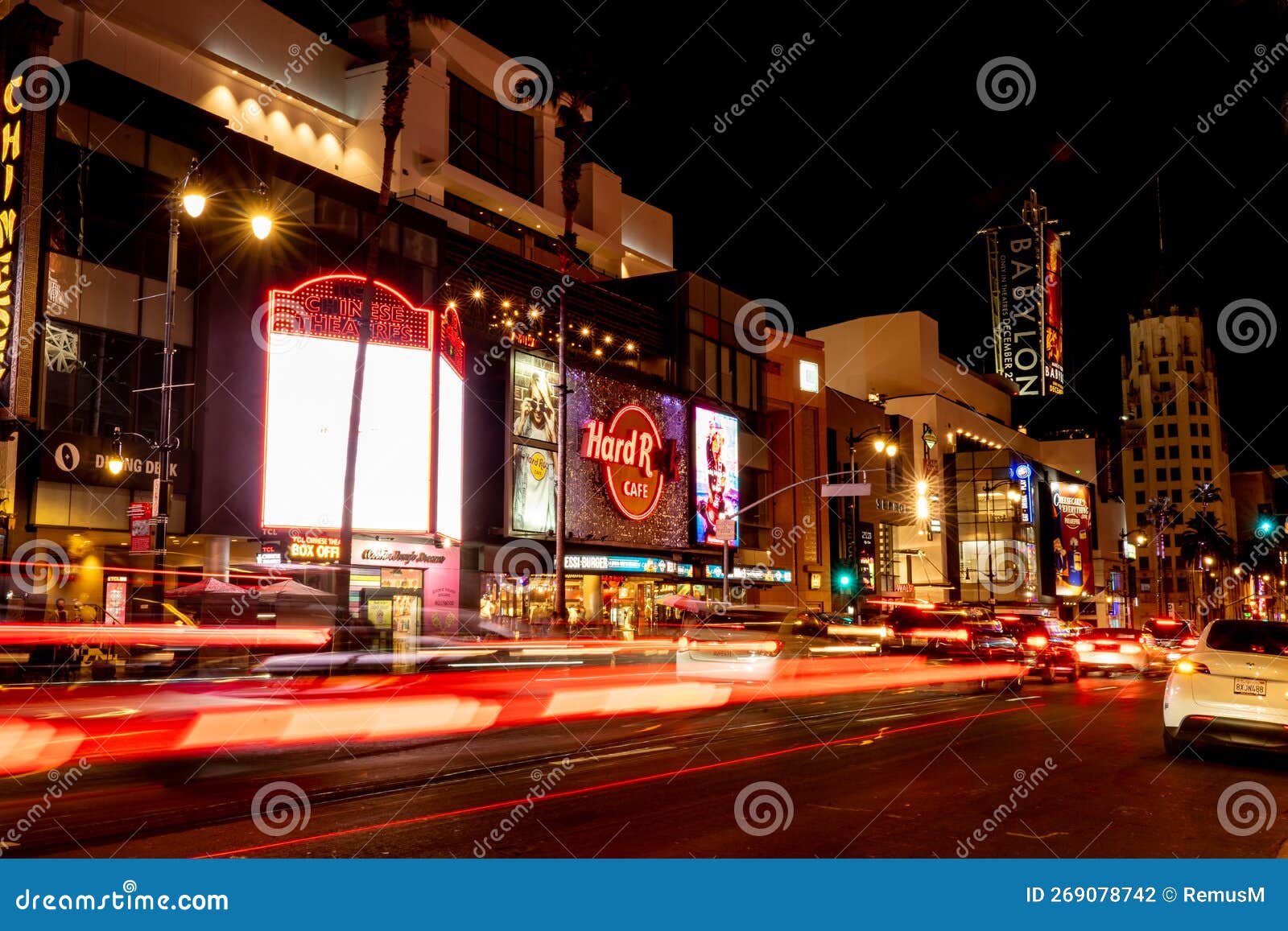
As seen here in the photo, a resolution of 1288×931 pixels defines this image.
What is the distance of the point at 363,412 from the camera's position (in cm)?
3709

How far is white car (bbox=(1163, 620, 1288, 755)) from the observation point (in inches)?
490

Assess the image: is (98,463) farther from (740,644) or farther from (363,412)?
(740,644)

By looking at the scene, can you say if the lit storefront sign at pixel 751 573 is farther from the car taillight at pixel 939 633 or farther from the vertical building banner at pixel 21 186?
the vertical building banner at pixel 21 186

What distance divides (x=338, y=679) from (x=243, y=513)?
731 inches

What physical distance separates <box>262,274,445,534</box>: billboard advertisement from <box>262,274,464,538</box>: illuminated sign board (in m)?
0.03

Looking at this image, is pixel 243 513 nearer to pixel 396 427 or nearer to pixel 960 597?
pixel 396 427

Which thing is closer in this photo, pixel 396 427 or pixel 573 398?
pixel 396 427

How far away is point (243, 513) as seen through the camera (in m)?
33.1

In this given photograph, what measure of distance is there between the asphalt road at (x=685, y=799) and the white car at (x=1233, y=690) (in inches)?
16.0

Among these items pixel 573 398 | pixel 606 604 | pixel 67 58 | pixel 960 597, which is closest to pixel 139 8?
pixel 67 58

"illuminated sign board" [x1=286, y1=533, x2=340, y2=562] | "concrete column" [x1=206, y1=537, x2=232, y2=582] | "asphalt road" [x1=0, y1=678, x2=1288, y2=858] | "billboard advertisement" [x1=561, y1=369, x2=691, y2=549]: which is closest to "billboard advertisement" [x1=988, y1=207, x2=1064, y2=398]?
"billboard advertisement" [x1=561, y1=369, x2=691, y2=549]

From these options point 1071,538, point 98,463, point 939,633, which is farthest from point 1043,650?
point 1071,538

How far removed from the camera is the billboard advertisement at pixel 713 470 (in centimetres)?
5422

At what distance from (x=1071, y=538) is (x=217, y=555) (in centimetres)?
8631
